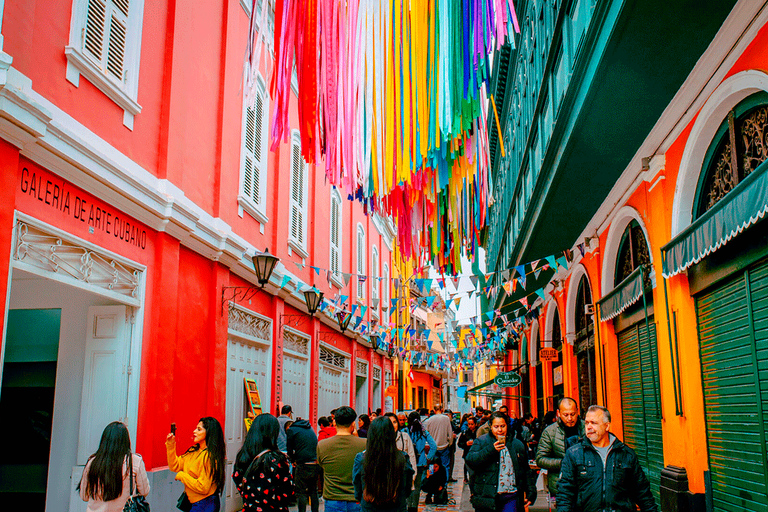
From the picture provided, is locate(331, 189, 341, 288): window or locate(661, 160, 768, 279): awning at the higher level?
locate(331, 189, 341, 288): window

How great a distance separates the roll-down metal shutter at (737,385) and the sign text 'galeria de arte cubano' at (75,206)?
6472 millimetres

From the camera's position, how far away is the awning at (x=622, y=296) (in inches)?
342

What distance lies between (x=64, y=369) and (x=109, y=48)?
151 inches

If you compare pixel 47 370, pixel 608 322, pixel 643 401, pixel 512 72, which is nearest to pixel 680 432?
pixel 643 401

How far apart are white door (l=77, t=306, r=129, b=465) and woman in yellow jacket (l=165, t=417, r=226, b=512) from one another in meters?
2.33

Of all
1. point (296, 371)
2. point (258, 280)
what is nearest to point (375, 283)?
point (296, 371)

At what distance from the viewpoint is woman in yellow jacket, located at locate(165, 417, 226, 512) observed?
566 centimetres

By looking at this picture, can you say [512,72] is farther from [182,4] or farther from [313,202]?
[182,4]

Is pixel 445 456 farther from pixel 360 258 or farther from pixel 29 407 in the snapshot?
pixel 360 258

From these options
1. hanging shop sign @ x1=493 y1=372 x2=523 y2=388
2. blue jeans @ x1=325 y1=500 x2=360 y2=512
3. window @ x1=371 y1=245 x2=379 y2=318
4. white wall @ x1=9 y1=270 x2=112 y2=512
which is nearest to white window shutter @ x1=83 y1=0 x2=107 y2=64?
white wall @ x1=9 y1=270 x2=112 y2=512

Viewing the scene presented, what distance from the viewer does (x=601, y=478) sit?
4797mm

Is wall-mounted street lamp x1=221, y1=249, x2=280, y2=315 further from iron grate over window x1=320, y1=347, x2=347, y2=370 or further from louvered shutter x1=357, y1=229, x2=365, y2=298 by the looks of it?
louvered shutter x1=357, y1=229, x2=365, y2=298

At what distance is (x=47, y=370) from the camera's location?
8.18m

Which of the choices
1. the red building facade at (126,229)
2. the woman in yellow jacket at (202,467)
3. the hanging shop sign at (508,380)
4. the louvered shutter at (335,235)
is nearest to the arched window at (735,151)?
the red building facade at (126,229)
